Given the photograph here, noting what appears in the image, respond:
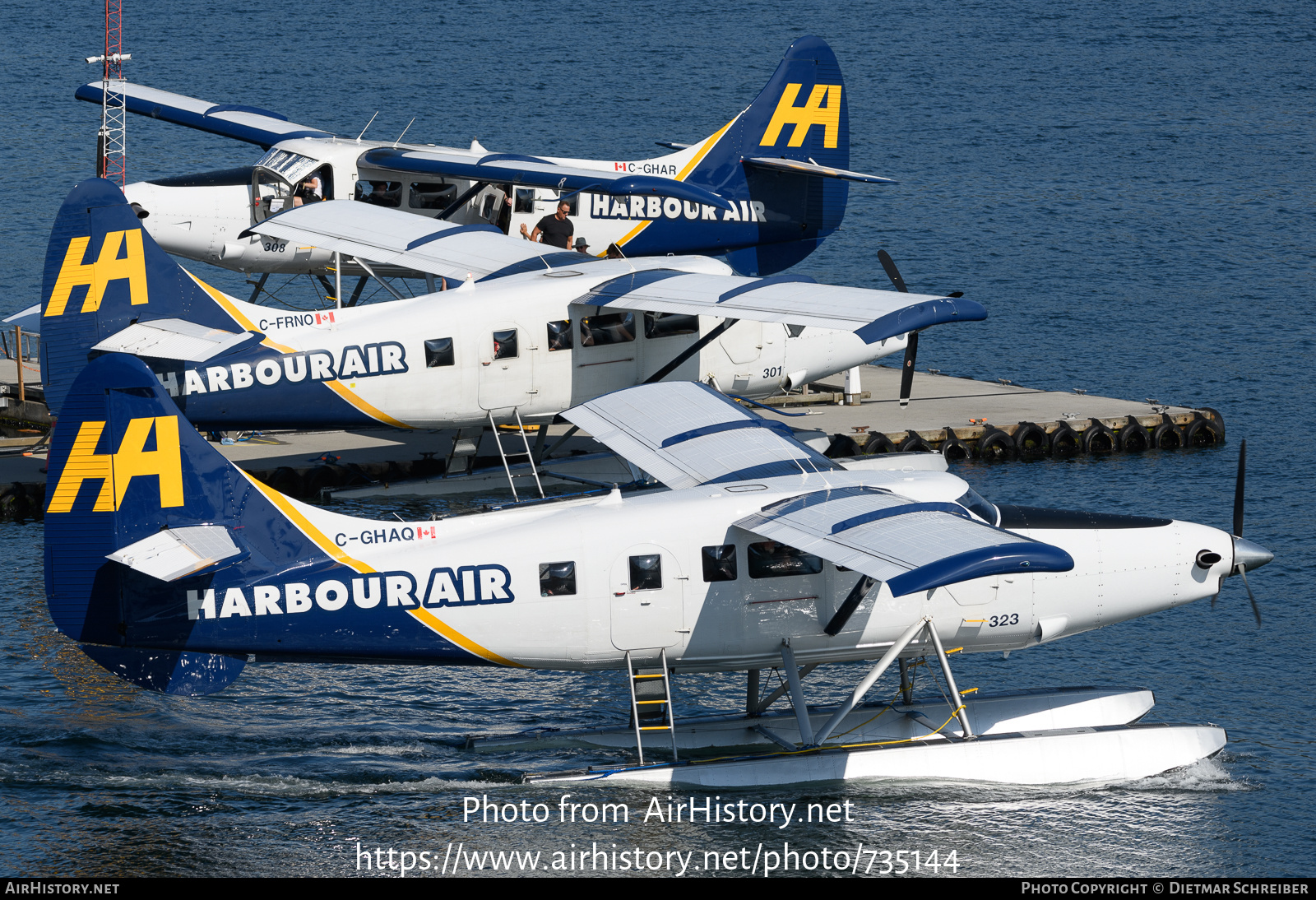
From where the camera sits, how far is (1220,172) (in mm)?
64438

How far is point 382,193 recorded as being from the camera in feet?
104

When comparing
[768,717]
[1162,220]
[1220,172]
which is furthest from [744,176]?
[1220,172]

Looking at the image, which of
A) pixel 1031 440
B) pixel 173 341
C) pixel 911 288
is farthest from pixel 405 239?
pixel 911 288

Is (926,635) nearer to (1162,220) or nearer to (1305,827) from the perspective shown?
(1305,827)

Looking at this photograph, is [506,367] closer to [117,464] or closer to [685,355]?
[685,355]

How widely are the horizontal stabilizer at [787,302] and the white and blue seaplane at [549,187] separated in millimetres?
3087

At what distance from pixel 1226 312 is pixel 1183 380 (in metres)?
7.94

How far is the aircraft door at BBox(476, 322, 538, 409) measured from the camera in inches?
976

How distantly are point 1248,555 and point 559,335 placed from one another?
11.3 m

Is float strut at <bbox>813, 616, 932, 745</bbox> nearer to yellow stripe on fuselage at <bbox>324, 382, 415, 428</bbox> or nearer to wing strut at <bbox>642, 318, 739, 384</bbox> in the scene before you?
wing strut at <bbox>642, 318, 739, 384</bbox>

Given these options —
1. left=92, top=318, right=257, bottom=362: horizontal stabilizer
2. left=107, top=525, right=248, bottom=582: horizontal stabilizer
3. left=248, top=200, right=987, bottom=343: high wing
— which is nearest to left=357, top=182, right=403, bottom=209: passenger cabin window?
left=248, top=200, right=987, bottom=343: high wing

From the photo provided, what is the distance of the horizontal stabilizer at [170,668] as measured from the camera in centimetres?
1602

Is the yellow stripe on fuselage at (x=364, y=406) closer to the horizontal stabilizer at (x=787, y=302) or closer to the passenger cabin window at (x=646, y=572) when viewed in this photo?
the horizontal stabilizer at (x=787, y=302)
